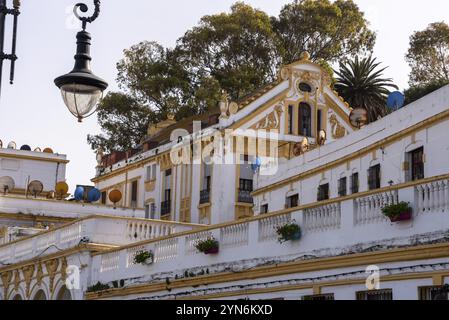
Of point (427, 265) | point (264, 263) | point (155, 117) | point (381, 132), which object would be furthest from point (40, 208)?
point (427, 265)

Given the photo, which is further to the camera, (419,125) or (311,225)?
(419,125)

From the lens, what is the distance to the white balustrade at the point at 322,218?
21.8 m

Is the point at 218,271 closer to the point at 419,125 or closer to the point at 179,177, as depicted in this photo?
the point at 419,125

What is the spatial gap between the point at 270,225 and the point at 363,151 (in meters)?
8.88

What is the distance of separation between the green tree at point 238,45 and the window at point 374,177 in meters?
35.0

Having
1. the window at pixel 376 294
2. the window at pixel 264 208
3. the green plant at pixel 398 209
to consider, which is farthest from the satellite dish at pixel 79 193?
the green plant at pixel 398 209

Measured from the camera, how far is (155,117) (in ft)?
229

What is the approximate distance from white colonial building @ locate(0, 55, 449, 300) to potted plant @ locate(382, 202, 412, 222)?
0.06m

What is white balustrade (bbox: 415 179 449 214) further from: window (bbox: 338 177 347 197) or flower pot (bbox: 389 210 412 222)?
window (bbox: 338 177 347 197)

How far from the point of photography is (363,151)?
3222cm

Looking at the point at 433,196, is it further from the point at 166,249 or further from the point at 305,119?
the point at 305,119

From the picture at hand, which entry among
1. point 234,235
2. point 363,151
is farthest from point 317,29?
point 234,235

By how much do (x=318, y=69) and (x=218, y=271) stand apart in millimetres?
27824
